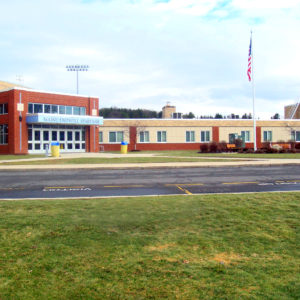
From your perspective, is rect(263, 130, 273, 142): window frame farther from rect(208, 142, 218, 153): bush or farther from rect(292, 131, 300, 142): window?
rect(208, 142, 218, 153): bush

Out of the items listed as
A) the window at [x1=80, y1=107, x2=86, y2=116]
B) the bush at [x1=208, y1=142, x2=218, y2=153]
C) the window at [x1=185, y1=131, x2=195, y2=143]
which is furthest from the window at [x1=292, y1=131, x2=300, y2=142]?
the window at [x1=80, y1=107, x2=86, y2=116]

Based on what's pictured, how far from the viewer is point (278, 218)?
6.57 metres

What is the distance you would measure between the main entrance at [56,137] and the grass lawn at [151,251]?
32264mm

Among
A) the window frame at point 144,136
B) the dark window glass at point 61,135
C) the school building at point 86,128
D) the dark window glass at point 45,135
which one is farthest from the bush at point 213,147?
the dark window glass at point 45,135

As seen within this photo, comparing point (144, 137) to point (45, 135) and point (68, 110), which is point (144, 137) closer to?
point (68, 110)

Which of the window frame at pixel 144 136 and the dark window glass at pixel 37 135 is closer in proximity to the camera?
the dark window glass at pixel 37 135

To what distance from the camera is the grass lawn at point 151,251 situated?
3865mm

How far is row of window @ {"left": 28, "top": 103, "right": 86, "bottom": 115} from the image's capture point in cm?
3864

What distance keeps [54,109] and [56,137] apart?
3190 mm

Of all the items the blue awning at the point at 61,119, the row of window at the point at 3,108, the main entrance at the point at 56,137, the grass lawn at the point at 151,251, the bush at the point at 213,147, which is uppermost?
the row of window at the point at 3,108

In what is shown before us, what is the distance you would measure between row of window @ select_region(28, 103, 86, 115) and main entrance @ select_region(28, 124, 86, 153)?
62.5 inches

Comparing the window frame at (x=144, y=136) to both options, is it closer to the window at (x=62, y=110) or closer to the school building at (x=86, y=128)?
the school building at (x=86, y=128)

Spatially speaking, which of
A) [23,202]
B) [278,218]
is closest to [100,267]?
[278,218]

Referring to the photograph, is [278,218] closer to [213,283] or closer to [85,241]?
[213,283]
